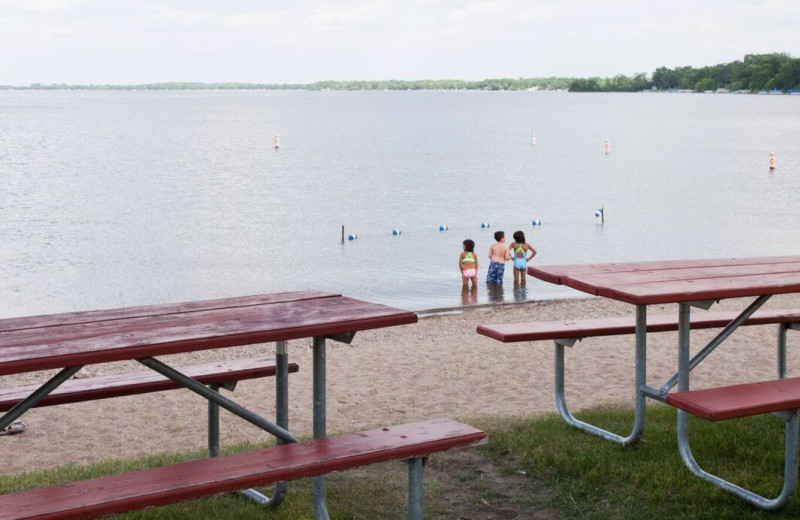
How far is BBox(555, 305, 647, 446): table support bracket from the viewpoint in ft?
17.0

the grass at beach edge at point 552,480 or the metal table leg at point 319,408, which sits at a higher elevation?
the metal table leg at point 319,408

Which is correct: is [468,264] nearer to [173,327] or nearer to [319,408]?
[319,408]

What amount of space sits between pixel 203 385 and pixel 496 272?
15.1 meters

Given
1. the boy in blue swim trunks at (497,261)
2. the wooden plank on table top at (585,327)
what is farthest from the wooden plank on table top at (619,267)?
the boy in blue swim trunks at (497,261)

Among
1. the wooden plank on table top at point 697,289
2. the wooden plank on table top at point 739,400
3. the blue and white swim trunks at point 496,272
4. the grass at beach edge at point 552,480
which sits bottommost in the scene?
the blue and white swim trunks at point 496,272

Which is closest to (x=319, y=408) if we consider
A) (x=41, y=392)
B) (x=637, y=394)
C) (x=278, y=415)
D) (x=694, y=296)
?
(x=278, y=415)

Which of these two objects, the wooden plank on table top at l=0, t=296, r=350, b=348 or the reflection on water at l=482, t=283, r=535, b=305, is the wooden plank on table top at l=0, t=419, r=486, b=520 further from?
the reflection on water at l=482, t=283, r=535, b=305

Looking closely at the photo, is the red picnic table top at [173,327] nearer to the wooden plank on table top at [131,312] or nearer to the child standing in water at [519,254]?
the wooden plank on table top at [131,312]

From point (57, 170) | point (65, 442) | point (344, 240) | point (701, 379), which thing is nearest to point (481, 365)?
point (701, 379)

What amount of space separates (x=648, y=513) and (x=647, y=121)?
12859 cm

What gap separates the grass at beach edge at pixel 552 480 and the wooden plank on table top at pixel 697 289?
0.95m

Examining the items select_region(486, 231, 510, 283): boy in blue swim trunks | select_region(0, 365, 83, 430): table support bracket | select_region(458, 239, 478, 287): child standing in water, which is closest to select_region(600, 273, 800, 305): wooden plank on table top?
select_region(0, 365, 83, 430): table support bracket

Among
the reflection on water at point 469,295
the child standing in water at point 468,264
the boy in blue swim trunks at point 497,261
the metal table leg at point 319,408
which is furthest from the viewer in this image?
the boy in blue swim trunks at point 497,261

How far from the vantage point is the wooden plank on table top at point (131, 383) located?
15.6 feet
